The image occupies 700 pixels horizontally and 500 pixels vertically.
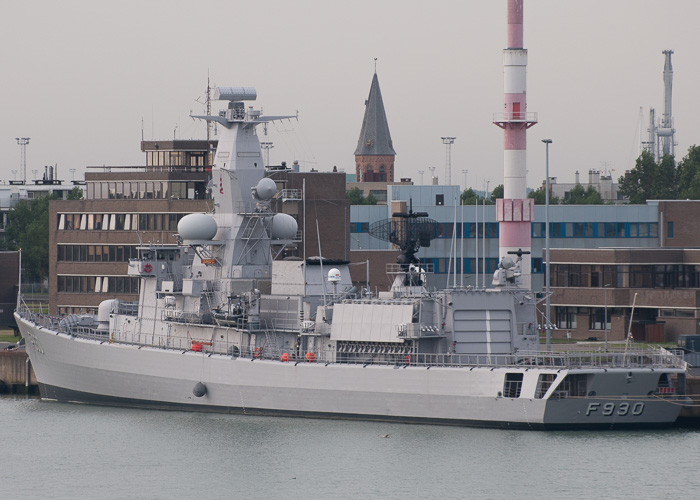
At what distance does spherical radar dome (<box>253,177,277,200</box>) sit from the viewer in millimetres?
51438

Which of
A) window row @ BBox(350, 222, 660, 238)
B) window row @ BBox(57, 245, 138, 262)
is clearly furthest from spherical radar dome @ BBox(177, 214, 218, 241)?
window row @ BBox(350, 222, 660, 238)

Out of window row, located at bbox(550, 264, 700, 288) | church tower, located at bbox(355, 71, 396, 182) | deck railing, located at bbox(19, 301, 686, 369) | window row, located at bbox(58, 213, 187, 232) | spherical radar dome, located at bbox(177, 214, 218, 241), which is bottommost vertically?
deck railing, located at bbox(19, 301, 686, 369)

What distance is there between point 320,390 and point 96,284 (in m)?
29.6

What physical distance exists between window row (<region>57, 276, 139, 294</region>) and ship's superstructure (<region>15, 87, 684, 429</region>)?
1523 centimetres

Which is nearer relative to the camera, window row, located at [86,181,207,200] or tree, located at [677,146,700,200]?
window row, located at [86,181,207,200]

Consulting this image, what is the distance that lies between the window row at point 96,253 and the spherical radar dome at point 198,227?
20.8m

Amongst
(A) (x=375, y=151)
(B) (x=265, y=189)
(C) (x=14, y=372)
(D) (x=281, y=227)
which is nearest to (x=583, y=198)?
(A) (x=375, y=151)

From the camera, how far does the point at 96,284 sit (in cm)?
7294

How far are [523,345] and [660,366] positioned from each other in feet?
16.3

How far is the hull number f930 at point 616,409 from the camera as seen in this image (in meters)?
43.6

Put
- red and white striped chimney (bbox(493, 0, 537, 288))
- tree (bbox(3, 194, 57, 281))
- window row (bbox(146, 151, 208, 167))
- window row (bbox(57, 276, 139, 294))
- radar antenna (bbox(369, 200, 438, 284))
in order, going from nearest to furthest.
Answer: radar antenna (bbox(369, 200, 438, 284)) → red and white striped chimney (bbox(493, 0, 537, 288)) → window row (bbox(57, 276, 139, 294)) → window row (bbox(146, 151, 208, 167)) → tree (bbox(3, 194, 57, 281))

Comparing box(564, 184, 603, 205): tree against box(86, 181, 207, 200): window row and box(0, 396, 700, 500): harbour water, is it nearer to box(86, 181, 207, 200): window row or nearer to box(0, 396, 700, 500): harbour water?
box(86, 181, 207, 200): window row

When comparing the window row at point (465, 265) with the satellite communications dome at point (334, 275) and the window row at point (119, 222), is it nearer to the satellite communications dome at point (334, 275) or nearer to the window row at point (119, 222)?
the window row at point (119, 222)

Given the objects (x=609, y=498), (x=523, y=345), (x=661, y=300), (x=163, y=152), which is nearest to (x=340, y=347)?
(x=523, y=345)
